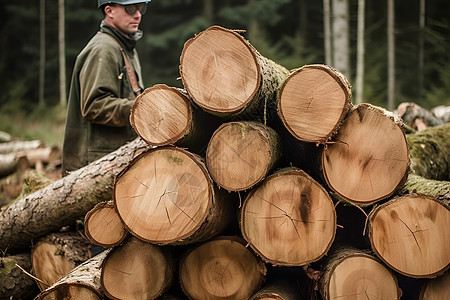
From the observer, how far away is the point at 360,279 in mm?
2594

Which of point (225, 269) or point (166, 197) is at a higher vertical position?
point (166, 197)

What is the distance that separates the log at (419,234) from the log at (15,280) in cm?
256

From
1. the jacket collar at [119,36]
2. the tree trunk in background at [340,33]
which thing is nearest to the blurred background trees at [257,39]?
the tree trunk in background at [340,33]

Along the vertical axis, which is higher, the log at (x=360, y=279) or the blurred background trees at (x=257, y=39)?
the log at (x=360, y=279)

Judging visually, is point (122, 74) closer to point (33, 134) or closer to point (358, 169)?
point (358, 169)

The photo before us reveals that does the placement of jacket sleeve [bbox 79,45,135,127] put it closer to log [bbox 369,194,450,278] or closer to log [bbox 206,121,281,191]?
log [bbox 206,121,281,191]

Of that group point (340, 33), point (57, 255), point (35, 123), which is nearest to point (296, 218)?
point (57, 255)

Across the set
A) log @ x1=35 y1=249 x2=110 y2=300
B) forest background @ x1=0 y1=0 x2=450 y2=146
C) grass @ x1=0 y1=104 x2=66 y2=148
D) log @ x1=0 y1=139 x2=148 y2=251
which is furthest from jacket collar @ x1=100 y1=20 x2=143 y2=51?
forest background @ x1=0 y1=0 x2=450 y2=146

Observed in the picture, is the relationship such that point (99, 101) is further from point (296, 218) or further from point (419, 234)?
point (419, 234)

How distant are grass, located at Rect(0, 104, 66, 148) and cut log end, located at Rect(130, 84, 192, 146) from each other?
33.2 ft

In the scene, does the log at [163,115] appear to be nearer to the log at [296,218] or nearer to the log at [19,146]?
the log at [296,218]

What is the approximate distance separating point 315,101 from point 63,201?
1.92 m

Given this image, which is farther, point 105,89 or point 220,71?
point 105,89

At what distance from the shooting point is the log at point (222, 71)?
251 cm
